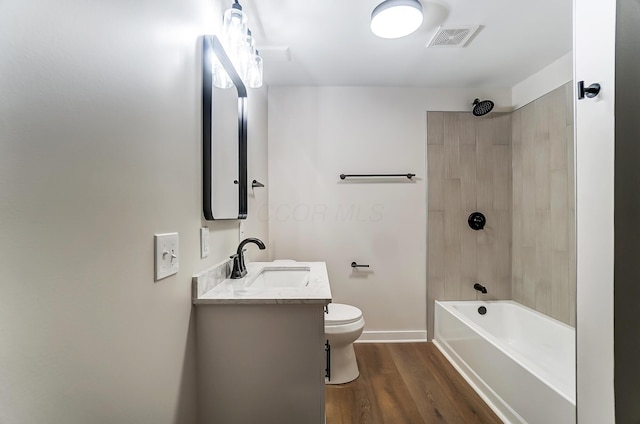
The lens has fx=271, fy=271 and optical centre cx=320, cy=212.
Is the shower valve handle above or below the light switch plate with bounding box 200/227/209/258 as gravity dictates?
above

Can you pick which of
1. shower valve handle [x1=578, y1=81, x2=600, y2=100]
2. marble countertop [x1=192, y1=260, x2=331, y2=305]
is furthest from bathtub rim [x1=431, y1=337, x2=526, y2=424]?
shower valve handle [x1=578, y1=81, x2=600, y2=100]

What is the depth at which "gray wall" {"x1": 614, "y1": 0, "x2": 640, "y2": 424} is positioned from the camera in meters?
0.71

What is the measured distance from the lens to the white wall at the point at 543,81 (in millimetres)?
2043

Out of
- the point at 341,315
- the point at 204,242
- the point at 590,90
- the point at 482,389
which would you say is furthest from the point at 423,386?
the point at 590,90

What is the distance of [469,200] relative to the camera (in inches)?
102

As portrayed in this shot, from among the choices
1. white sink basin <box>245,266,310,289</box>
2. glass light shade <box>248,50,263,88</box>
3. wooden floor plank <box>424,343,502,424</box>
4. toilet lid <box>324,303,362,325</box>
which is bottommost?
wooden floor plank <box>424,343,502,424</box>

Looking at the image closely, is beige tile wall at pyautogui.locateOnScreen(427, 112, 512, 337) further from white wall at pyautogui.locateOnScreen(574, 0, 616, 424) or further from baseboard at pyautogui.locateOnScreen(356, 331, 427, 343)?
white wall at pyautogui.locateOnScreen(574, 0, 616, 424)

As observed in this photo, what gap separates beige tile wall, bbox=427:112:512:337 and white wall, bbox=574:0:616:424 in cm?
154

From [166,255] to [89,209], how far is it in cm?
33

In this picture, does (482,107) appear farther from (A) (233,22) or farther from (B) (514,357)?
(A) (233,22)

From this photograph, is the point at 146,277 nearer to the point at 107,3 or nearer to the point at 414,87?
the point at 107,3

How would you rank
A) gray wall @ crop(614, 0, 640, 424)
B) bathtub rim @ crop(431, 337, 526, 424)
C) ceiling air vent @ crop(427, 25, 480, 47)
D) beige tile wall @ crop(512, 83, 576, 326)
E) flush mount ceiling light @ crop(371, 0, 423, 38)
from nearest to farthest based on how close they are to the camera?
gray wall @ crop(614, 0, 640, 424), flush mount ceiling light @ crop(371, 0, 423, 38), bathtub rim @ crop(431, 337, 526, 424), ceiling air vent @ crop(427, 25, 480, 47), beige tile wall @ crop(512, 83, 576, 326)

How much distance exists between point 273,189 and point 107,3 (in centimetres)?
200

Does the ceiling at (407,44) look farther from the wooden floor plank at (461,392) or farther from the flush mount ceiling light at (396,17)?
the wooden floor plank at (461,392)
